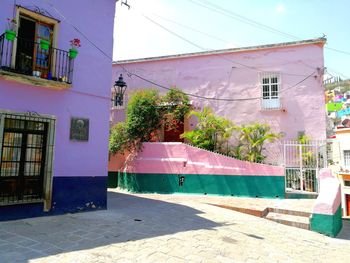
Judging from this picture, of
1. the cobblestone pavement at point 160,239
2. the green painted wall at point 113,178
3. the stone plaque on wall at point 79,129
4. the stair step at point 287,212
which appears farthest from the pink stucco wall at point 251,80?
the stone plaque on wall at point 79,129

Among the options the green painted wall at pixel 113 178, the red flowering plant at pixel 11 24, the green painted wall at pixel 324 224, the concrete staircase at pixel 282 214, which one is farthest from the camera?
the green painted wall at pixel 113 178

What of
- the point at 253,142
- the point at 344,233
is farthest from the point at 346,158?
the point at 344,233

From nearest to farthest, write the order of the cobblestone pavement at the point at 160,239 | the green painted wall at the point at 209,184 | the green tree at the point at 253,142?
1. the cobblestone pavement at the point at 160,239
2. the green painted wall at the point at 209,184
3. the green tree at the point at 253,142

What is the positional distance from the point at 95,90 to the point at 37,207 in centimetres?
368

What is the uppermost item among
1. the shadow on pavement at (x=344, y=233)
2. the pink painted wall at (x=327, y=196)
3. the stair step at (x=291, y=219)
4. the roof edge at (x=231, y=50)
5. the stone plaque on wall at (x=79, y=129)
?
the roof edge at (x=231, y=50)

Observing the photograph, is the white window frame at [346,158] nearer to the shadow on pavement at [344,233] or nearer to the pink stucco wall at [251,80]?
the pink stucco wall at [251,80]

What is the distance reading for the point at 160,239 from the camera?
6383 millimetres

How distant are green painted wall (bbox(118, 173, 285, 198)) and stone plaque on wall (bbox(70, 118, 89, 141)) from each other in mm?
5977

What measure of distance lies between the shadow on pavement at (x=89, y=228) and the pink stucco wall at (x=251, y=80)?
7.90 metres

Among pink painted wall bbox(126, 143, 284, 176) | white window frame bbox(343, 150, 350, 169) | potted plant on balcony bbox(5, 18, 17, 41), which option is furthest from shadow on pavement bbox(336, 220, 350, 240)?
potted plant on balcony bbox(5, 18, 17, 41)

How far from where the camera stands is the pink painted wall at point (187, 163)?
12.6 metres

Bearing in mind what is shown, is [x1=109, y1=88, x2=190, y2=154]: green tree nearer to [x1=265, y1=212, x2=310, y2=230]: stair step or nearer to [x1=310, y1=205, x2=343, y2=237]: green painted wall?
[x1=265, y1=212, x2=310, y2=230]: stair step

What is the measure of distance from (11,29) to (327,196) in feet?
32.8

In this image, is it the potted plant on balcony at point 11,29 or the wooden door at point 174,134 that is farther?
the wooden door at point 174,134
